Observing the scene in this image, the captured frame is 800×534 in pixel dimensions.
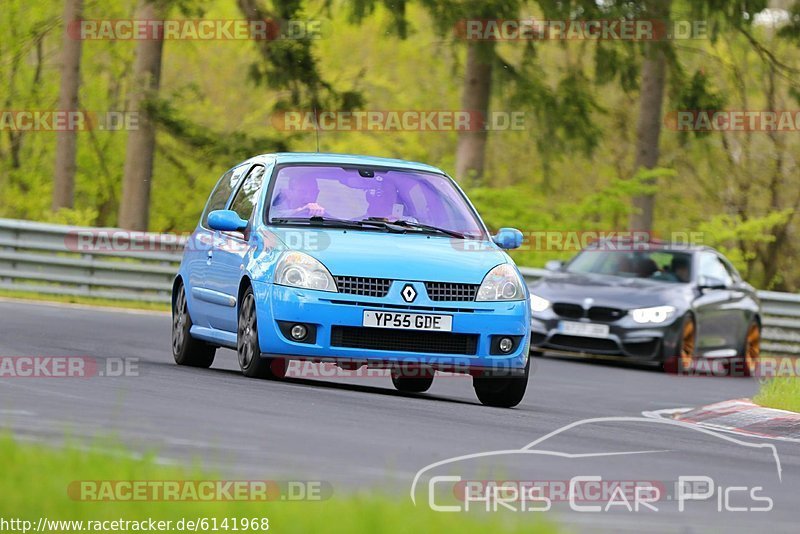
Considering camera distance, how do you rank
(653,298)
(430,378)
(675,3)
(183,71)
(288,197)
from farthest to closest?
(183,71)
(675,3)
(653,298)
(430,378)
(288,197)

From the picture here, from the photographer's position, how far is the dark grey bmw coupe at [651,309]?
2020cm

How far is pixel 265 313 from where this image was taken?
11508 millimetres

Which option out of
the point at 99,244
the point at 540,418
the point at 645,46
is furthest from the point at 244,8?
the point at 540,418

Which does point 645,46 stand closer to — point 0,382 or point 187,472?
point 0,382

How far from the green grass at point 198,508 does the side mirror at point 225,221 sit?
6.02 metres

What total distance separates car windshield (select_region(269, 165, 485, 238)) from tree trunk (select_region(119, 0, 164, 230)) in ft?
68.1

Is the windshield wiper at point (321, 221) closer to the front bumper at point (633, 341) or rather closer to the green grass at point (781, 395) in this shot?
the green grass at point (781, 395)

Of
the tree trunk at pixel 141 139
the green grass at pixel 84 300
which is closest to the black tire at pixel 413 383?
the green grass at pixel 84 300

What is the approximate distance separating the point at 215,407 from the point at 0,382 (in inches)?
61.0

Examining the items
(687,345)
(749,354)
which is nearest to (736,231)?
(749,354)

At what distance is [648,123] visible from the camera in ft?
106

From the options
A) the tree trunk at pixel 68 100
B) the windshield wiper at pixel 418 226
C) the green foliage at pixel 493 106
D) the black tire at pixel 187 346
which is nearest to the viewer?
the windshield wiper at pixel 418 226

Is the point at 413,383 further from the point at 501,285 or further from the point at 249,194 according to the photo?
the point at 501,285

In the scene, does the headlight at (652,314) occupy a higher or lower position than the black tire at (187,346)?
higher
